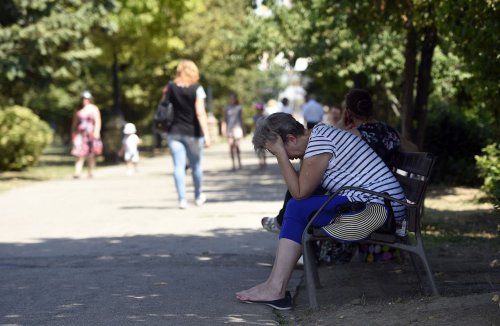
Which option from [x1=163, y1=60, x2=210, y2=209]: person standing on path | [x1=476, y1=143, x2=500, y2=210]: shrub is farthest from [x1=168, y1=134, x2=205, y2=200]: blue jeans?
[x1=476, y1=143, x2=500, y2=210]: shrub

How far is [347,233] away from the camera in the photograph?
6254 mm

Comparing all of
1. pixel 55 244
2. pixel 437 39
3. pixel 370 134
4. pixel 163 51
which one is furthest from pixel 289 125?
pixel 163 51

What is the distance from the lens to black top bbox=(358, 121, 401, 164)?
7.70 meters

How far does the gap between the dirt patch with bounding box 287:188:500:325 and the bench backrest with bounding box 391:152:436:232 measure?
0.50 meters

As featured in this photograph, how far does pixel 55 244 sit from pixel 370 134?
368 cm

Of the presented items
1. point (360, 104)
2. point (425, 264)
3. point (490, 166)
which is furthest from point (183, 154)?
point (425, 264)

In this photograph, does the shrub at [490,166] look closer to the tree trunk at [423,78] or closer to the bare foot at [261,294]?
the tree trunk at [423,78]

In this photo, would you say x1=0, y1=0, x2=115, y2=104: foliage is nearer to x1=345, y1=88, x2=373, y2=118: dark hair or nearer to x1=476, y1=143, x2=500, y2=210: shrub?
x1=476, y1=143, x2=500, y2=210: shrub

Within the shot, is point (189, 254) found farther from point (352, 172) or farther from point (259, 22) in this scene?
point (259, 22)

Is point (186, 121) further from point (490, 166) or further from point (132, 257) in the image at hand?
point (132, 257)

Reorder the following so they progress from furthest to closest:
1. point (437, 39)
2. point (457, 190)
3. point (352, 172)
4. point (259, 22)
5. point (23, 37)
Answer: point (259, 22)
point (23, 37)
point (457, 190)
point (437, 39)
point (352, 172)

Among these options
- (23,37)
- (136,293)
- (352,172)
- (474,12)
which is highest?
(23,37)

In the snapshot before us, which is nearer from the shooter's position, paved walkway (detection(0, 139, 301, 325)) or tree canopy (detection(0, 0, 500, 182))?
paved walkway (detection(0, 139, 301, 325))

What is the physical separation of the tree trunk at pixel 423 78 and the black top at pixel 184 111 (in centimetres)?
327
